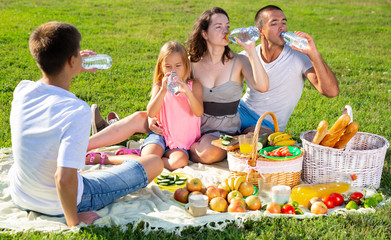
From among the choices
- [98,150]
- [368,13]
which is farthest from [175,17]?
[98,150]

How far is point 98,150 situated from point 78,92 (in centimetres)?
261

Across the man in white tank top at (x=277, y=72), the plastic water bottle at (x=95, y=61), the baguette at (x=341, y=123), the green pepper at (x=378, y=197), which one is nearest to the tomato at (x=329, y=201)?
the green pepper at (x=378, y=197)

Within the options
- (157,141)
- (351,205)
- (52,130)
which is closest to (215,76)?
(157,141)

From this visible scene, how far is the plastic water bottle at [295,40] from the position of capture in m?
4.98

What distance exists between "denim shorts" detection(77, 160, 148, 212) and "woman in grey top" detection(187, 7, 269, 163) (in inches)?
45.9

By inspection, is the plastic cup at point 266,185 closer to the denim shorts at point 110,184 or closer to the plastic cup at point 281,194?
the plastic cup at point 281,194

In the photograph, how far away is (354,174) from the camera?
450 centimetres

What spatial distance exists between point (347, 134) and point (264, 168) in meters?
0.87

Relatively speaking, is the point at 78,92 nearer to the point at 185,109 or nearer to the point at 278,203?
the point at 185,109

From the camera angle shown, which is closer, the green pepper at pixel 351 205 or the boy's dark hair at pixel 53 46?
the boy's dark hair at pixel 53 46

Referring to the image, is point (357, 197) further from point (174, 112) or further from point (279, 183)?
point (174, 112)

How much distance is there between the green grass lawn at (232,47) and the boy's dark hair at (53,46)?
48.9 inches

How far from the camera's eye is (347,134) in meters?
4.57

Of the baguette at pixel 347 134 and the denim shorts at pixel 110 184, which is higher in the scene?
the baguette at pixel 347 134
